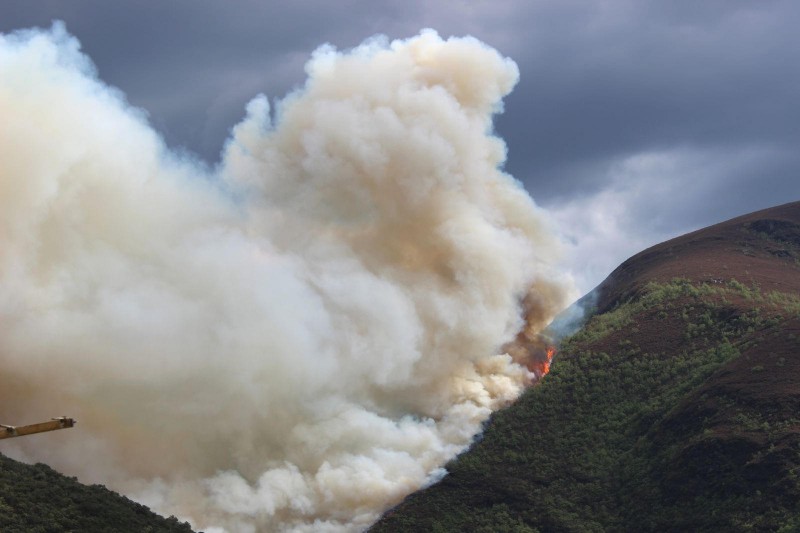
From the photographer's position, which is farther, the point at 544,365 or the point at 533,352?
the point at 533,352

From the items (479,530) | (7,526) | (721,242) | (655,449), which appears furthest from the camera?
(721,242)

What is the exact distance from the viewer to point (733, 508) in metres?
75.3

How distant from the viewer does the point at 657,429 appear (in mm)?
92125

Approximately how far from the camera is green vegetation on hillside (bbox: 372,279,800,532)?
78.2 metres

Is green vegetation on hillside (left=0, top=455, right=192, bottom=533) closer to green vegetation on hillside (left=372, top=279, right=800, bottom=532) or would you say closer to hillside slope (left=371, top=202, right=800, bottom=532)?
hillside slope (left=371, top=202, right=800, bottom=532)

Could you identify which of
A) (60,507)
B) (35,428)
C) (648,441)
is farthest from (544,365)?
(35,428)

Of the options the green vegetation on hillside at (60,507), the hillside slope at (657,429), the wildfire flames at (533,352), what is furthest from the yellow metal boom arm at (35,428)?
the wildfire flames at (533,352)

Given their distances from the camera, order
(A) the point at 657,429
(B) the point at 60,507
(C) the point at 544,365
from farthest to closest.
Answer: (C) the point at 544,365
(A) the point at 657,429
(B) the point at 60,507

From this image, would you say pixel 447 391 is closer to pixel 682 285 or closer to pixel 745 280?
pixel 682 285

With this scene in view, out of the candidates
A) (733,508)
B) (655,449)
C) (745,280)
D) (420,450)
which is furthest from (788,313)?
(420,450)

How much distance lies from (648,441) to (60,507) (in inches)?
2162

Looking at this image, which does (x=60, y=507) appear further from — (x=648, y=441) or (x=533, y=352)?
(x=533, y=352)

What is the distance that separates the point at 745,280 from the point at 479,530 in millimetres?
57683

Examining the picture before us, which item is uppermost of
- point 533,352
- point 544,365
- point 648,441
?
point 533,352
